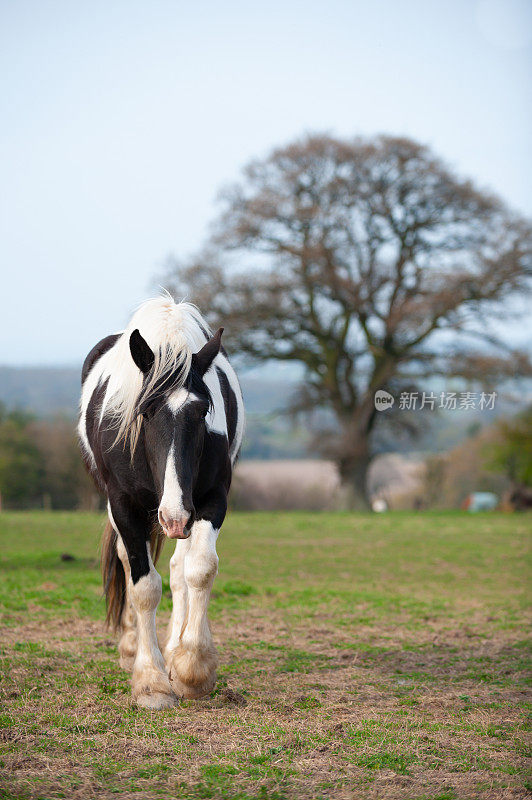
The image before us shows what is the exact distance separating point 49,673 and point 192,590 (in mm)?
1219

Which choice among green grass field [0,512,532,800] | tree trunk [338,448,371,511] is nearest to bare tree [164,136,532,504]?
tree trunk [338,448,371,511]

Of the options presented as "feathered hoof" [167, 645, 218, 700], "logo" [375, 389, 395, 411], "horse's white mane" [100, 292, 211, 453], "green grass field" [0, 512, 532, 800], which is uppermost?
"logo" [375, 389, 395, 411]

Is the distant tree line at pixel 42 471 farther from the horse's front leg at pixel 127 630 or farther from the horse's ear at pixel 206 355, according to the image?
the horse's ear at pixel 206 355

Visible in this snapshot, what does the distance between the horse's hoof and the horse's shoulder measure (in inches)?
103

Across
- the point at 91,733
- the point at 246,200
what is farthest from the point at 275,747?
the point at 246,200

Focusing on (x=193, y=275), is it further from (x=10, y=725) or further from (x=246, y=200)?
(x=10, y=725)

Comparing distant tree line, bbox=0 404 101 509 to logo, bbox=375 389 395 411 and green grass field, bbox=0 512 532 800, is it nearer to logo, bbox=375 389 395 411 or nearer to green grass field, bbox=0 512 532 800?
logo, bbox=375 389 395 411

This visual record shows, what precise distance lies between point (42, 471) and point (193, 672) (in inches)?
1093

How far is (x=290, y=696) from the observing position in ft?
15.4

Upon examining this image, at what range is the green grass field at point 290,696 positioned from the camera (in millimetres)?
3381

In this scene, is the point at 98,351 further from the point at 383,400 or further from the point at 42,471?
the point at 42,471

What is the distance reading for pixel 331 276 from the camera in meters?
26.0

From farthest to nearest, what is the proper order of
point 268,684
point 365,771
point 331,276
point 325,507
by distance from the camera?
point 325,507
point 331,276
point 268,684
point 365,771

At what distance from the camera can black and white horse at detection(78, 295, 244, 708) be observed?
4344 mm
